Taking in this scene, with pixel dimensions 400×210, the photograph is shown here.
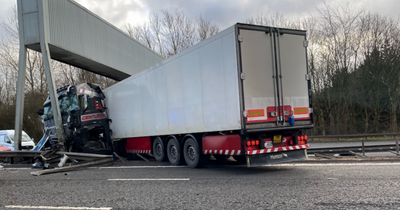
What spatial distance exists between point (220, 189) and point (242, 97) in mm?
2318

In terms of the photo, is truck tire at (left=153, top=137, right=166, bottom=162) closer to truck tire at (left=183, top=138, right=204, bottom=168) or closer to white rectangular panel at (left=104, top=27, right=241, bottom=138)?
white rectangular panel at (left=104, top=27, right=241, bottom=138)

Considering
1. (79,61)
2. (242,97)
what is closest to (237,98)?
(242,97)

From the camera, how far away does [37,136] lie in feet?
109

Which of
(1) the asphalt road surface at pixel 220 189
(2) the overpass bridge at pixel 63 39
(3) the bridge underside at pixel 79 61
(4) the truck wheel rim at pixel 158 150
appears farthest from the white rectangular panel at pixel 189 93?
(3) the bridge underside at pixel 79 61

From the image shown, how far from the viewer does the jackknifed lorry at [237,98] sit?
24.4 ft

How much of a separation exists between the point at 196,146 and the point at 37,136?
97.9 feet

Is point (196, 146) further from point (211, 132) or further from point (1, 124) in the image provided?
point (1, 124)

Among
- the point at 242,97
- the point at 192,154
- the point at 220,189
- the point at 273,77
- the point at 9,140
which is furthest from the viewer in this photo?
the point at 9,140

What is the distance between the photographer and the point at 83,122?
1281cm

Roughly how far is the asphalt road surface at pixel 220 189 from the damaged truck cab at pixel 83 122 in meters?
4.45

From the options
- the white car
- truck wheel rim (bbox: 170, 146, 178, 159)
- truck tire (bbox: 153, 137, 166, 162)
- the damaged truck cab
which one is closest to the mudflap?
truck wheel rim (bbox: 170, 146, 178, 159)

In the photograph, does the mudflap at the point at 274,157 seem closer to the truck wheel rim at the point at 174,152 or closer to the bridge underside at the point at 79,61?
the truck wheel rim at the point at 174,152

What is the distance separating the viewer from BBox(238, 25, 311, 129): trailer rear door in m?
7.43

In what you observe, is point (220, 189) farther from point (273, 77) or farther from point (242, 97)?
point (273, 77)
